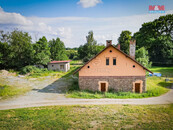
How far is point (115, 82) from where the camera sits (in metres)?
16.9

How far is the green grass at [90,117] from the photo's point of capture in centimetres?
941

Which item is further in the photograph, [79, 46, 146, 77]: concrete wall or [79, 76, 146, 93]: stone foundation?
[79, 76, 146, 93]: stone foundation

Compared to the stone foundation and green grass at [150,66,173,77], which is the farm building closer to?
the stone foundation

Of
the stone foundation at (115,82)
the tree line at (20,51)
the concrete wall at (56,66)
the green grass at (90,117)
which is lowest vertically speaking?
the green grass at (90,117)

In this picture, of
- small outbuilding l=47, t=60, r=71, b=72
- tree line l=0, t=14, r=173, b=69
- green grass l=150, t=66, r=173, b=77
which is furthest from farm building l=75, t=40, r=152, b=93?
small outbuilding l=47, t=60, r=71, b=72

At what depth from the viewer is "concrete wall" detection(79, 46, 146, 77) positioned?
53.6 ft

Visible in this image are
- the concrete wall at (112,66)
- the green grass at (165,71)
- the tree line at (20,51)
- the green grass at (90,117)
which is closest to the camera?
the green grass at (90,117)

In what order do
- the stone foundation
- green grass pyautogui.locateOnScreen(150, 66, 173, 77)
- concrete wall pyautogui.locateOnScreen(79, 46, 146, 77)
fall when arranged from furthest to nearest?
green grass pyautogui.locateOnScreen(150, 66, 173, 77) → the stone foundation → concrete wall pyautogui.locateOnScreen(79, 46, 146, 77)

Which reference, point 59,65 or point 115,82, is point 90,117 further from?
point 59,65

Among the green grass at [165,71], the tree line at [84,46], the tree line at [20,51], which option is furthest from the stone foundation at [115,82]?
the tree line at [20,51]

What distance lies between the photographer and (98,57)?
653 inches

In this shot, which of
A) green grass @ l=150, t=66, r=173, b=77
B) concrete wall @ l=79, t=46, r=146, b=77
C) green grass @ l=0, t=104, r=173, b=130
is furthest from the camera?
green grass @ l=150, t=66, r=173, b=77

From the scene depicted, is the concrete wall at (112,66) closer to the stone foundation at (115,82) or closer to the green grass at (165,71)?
the stone foundation at (115,82)

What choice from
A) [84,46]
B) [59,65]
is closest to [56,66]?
[59,65]
